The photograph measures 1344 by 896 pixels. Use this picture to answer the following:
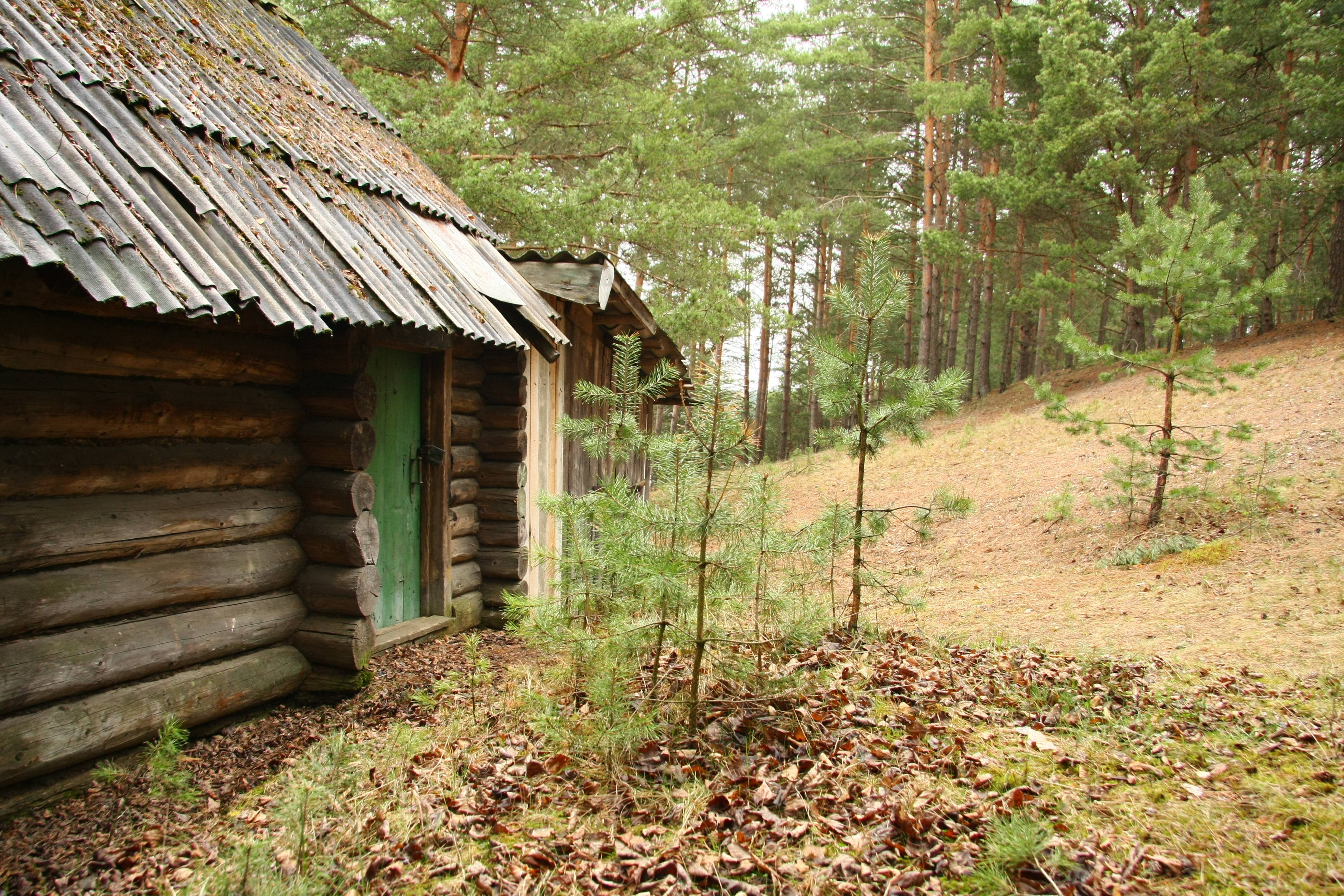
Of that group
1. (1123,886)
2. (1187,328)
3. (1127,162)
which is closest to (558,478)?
(1123,886)

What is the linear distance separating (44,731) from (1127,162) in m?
18.9

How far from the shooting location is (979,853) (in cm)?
277

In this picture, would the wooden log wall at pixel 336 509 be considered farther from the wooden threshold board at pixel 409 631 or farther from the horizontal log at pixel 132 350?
the wooden threshold board at pixel 409 631

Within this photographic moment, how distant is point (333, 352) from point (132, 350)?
1.22m

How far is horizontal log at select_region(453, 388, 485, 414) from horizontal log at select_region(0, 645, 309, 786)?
2669mm

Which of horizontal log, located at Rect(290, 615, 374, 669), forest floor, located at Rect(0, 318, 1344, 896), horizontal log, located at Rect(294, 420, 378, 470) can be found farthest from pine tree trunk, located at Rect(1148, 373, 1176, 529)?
horizontal log, located at Rect(290, 615, 374, 669)

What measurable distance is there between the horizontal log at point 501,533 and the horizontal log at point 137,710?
2.47m

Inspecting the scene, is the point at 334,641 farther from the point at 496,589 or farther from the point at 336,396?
the point at 496,589

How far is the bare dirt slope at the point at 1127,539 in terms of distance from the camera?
580 centimetres

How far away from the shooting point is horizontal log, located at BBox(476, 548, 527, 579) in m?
7.18

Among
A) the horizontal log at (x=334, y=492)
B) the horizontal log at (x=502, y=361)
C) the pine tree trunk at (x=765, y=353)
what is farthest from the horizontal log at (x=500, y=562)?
the pine tree trunk at (x=765, y=353)

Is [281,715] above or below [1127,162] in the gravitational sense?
below

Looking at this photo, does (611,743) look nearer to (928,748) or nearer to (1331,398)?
(928,748)

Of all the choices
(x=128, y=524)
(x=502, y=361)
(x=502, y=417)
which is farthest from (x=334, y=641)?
(x=502, y=361)
